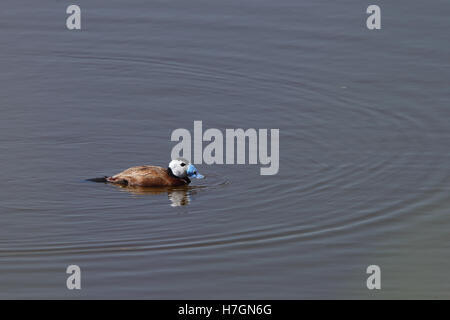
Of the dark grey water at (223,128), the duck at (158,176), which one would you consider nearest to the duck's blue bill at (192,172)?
the duck at (158,176)

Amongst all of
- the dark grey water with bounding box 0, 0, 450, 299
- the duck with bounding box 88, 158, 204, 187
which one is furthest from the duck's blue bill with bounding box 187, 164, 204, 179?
the dark grey water with bounding box 0, 0, 450, 299

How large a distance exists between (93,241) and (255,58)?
770cm

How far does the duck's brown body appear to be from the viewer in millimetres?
14359

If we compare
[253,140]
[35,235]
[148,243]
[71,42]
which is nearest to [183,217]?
[148,243]

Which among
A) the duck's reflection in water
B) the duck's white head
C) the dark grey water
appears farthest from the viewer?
the duck's white head

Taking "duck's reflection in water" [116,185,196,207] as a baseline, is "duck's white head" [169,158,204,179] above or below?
above

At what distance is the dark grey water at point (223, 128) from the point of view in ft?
37.6

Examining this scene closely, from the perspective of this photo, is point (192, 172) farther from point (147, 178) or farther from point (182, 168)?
point (147, 178)

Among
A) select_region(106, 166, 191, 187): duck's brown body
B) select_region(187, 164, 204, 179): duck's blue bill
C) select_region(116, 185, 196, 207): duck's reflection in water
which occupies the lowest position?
select_region(116, 185, 196, 207): duck's reflection in water

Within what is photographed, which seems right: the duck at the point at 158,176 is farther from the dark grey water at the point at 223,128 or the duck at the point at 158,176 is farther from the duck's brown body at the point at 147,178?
the dark grey water at the point at 223,128

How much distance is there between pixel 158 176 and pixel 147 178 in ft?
0.60

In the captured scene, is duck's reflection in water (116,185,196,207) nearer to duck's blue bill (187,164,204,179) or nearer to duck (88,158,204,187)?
duck (88,158,204,187)

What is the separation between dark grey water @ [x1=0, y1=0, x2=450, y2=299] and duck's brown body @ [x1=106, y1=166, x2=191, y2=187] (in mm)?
157

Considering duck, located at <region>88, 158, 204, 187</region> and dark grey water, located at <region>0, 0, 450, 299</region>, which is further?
duck, located at <region>88, 158, 204, 187</region>
